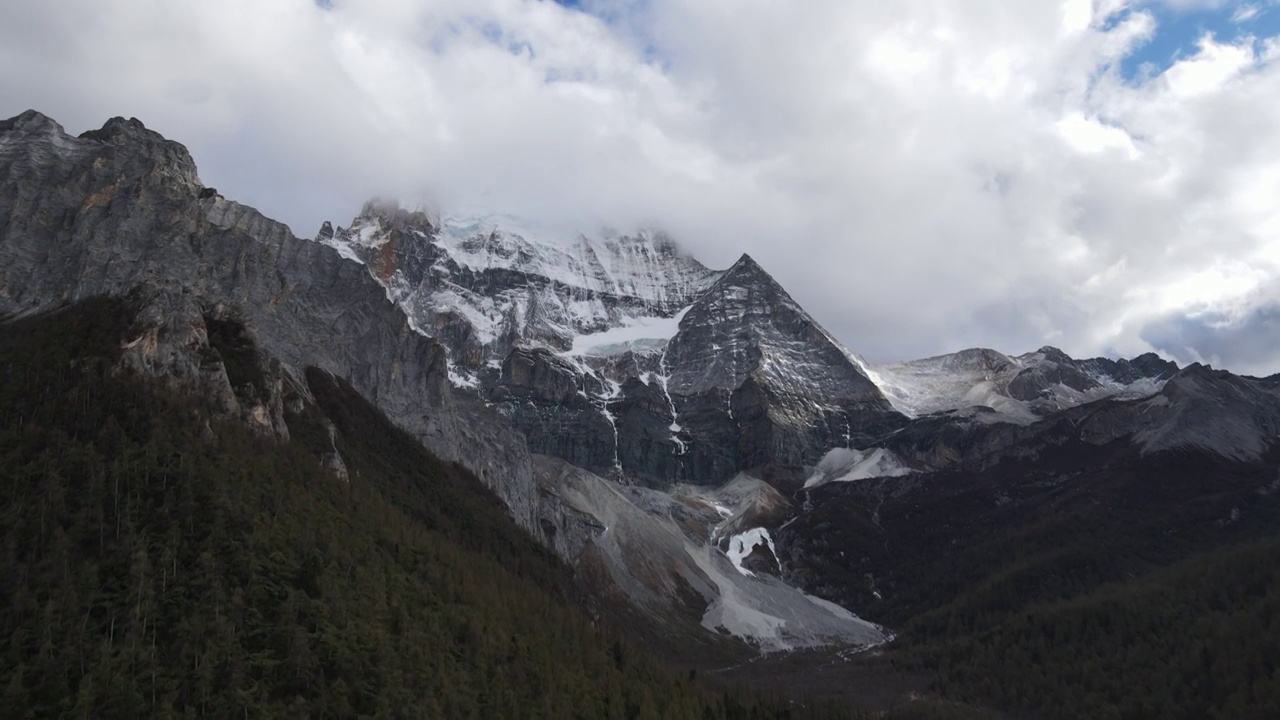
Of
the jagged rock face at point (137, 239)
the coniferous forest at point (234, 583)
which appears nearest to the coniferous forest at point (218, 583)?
the coniferous forest at point (234, 583)

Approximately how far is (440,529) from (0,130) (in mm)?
100599

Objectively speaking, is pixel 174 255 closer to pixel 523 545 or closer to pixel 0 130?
pixel 0 130

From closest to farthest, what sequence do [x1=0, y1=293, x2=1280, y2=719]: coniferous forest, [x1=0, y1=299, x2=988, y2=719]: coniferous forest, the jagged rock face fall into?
1. [x1=0, y1=299, x2=988, y2=719]: coniferous forest
2. [x1=0, y1=293, x2=1280, y2=719]: coniferous forest
3. the jagged rock face

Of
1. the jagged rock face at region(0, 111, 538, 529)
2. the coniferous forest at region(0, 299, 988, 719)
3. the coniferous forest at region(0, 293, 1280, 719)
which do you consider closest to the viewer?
the coniferous forest at region(0, 299, 988, 719)

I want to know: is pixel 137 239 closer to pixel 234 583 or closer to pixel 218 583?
pixel 234 583

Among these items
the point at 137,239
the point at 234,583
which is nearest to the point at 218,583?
the point at 234,583

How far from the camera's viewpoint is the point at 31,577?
76375 mm

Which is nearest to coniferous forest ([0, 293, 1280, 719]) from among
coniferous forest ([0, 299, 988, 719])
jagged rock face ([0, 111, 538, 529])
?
coniferous forest ([0, 299, 988, 719])

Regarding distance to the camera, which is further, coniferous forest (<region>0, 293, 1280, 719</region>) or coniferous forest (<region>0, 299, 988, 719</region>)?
coniferous forest (<region>0, 293, 1280, 719</region>)

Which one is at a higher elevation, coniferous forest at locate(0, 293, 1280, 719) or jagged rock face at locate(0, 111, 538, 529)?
jagged rock face at locate(0, 111, 538, 529)

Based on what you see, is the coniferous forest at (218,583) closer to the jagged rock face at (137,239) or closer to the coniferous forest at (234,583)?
the coniferous forest at (234,583)

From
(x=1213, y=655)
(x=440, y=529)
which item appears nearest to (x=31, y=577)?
(x=440, y=529)

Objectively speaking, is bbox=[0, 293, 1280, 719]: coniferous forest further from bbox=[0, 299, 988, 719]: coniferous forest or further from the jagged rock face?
the jagged rock face

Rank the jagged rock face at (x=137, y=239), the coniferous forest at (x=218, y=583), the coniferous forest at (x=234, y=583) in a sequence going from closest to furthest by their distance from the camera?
1. the coniferous forest at (x=218, y=583)
2. the coniferous forest at (x=234, y=583)
3. the jagged rock face at (x=137, y=239)
